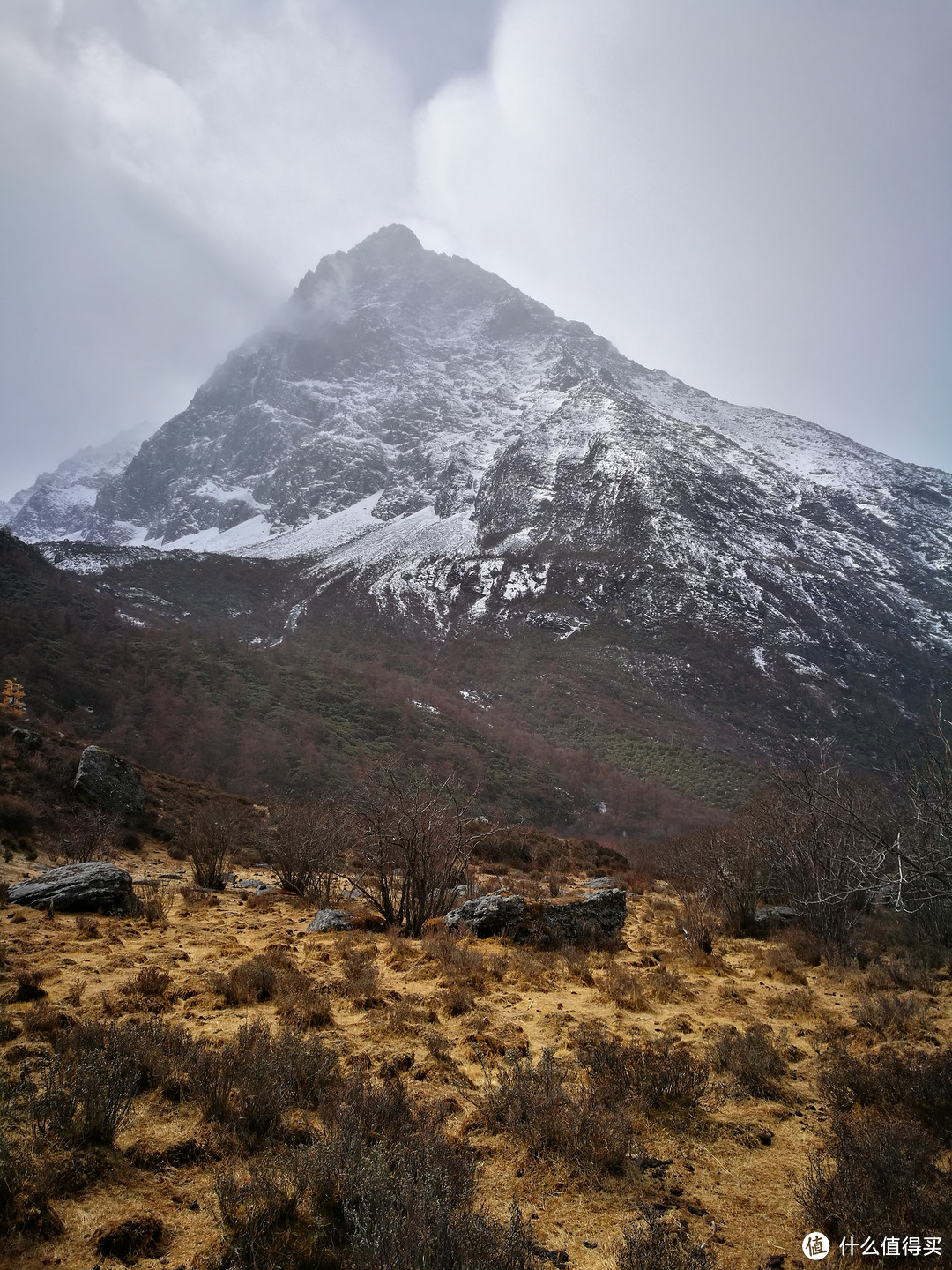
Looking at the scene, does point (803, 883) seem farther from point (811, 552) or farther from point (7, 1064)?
point (811, 552)

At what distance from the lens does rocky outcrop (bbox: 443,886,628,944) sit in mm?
8594

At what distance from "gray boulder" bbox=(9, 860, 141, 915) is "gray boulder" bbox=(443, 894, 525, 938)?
4.84 metres

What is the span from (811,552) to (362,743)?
86.6 metres

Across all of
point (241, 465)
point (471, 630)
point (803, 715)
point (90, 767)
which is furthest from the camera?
point (241, 465)

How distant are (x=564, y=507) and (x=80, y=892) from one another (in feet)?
322

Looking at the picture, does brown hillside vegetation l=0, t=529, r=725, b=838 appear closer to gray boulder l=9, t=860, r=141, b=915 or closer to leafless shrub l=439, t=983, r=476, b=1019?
gray boulder l=9, t=860, r=141, b=915

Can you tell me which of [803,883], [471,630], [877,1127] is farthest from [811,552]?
[877,1127]

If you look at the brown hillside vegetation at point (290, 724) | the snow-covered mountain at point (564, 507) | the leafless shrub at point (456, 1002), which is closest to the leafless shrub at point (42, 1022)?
the leafless shrub at point (456, 1002)

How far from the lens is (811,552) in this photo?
94.2 m

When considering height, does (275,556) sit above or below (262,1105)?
above

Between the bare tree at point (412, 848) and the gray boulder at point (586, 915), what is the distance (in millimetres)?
1788

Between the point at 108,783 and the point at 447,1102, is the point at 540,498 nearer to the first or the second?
the point at 108,783

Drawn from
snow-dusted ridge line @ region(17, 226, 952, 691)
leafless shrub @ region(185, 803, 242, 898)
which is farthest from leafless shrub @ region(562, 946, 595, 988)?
snow-dusted ridge line @ region(17, 226, 952, 691)

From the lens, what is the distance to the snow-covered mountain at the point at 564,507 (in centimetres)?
7650
